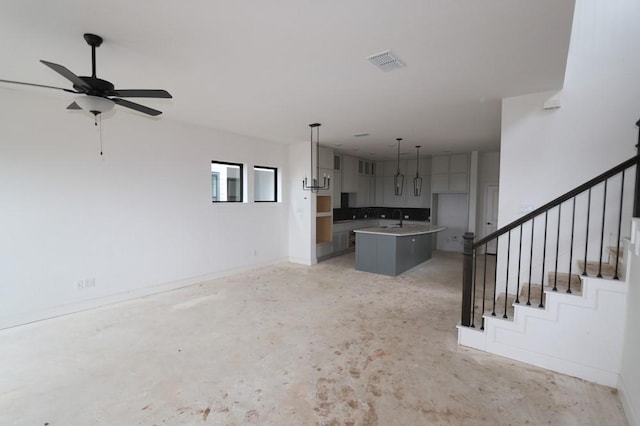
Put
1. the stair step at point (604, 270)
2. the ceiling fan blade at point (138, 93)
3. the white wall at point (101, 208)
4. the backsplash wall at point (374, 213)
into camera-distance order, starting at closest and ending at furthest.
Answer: the ceiling fan blade at point (138, 93), the stair step at point (604, 270), the white wall at point (101, 208), the backsplash wall at point (374, 213)

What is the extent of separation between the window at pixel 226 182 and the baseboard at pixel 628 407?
224 inches

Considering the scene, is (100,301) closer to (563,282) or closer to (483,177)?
(563,282)

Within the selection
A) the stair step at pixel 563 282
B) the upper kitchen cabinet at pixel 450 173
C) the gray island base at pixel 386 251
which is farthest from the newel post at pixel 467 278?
the upper kitchen cabinet at pixel 450 173

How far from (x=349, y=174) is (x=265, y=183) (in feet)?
9.12

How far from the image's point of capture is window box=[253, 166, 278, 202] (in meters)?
6.36

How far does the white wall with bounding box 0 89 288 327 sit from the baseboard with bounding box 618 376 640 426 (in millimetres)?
5443


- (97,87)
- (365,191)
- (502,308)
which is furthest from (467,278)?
(365,191)

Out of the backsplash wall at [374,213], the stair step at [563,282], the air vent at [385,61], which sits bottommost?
the stair step at [563,282]

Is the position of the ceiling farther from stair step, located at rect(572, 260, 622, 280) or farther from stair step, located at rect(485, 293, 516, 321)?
stair step, located at rect(485, 293, 516, 321)

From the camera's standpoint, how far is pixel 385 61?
8.73 ft

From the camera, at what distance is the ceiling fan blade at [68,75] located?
6.04 feet

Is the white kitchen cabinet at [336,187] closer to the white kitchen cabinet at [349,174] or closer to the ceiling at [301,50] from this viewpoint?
the white kitchen cabinet at [349,174]

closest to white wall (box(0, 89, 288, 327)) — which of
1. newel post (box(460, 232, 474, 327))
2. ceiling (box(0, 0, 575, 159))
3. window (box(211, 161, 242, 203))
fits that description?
window (box(211, 161, 242, 203))

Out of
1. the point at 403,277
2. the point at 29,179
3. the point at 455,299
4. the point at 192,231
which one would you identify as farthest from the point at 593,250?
the point at 29,179
